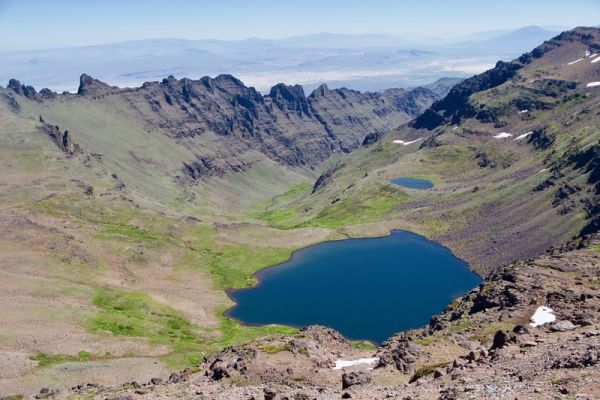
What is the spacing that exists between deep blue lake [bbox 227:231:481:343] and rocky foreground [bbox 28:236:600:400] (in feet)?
129

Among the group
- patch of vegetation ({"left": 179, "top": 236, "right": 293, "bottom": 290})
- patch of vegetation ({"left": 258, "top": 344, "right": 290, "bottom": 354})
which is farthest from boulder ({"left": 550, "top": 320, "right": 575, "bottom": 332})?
patch of vegetation ({"left": 179, "top": 236, "right": 293, "bottom": 290})

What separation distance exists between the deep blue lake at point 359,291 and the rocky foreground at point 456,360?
39464mm

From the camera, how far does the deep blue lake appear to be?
141500mm

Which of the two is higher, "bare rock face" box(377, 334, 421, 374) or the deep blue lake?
"bare rock face" box(377, 334, 421, 374)

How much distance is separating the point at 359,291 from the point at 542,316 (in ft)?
270

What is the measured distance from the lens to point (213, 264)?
188m

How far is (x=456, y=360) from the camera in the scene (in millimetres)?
60094

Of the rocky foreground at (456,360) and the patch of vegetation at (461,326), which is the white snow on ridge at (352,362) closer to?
the rocky foreground at (456,360)

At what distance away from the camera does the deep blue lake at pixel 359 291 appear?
141500 mm

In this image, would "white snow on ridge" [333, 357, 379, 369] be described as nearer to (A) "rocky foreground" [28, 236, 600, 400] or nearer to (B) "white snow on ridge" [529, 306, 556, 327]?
(A) "rocky foreground" [28, 236, 600, 400]

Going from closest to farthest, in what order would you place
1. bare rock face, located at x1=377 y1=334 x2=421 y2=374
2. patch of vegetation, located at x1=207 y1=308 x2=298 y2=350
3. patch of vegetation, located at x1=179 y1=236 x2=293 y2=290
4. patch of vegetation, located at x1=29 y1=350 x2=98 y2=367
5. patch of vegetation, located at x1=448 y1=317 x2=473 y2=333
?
bare rock face, located at x1=377 y1=334 x2=421 y2=374 → patch of vegetation, located at x1=448 y1=317 x2=473 y2=333 → patch of vegetation, located at x1=29 y1=350 x2=98 y2=367 → patch of vegetation, located at x1=207 y1=308 x2=298 y2=350 → patch of vegetation, located at x1=179 y1=236 x2=293 y2=290

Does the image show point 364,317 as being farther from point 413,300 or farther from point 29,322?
point 29,322

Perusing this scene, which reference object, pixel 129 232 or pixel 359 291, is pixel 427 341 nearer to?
pixel 359 291

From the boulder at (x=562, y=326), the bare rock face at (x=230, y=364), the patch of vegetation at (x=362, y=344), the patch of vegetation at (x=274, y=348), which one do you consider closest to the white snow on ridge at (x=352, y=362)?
the patch of vegetation at (x=274, y=348)
